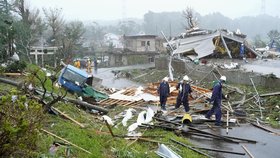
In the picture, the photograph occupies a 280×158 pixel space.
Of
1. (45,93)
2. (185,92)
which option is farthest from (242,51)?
(45,93)

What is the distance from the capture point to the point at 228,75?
19938mm

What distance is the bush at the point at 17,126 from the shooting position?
551cm

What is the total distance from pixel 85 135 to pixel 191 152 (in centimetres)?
291

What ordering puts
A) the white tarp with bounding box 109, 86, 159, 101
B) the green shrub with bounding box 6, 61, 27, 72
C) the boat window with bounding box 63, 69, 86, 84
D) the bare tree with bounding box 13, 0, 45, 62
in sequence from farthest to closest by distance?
the bare tree with bounding box 13, 0, 45, 62 → the boat window with bounding box 63, 69, 86, 84 → the white tarp with bounding box 109, 86, 159, 101 → the green shrub with bounding box 6, 61, 27, 72

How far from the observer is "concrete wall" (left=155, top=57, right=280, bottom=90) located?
16.6 metres

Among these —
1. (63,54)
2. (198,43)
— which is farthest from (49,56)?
(198,43)

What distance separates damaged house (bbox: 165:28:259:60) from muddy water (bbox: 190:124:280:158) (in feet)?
52.2

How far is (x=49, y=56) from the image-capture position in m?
36.3

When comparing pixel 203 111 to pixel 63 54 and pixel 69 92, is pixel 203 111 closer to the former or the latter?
pixel 69 92

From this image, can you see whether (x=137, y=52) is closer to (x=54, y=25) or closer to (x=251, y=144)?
(x=54, y=25)

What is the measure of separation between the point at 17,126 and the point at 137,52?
4896 cm

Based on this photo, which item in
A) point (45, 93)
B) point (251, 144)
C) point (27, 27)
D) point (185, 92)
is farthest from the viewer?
point (27, 27)

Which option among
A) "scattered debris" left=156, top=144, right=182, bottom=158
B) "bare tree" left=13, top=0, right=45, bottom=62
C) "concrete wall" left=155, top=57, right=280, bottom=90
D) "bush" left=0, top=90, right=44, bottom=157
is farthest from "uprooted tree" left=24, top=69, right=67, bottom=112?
"bare tree" left=13, top=0, right=45, bottom=62

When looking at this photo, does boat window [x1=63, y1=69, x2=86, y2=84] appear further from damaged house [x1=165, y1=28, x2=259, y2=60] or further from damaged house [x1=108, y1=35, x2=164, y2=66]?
damaged house [x1=108, y1=35, x2=164, y2=66]
